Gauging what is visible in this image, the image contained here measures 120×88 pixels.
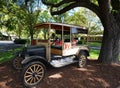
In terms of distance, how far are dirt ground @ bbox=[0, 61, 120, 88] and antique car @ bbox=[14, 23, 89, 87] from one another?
0.40 meters

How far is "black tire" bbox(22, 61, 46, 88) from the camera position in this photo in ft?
18.0

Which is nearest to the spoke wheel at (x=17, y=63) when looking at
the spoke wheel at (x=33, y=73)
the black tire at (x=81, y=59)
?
the spoke wheel at (x=33, y=73)

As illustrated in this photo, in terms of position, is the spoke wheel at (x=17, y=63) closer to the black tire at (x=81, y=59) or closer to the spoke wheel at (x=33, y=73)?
the spoke wheel at (x=33, y=73)

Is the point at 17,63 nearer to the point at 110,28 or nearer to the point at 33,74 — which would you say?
the point at 33,74

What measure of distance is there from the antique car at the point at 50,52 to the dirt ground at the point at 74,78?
0.40 m

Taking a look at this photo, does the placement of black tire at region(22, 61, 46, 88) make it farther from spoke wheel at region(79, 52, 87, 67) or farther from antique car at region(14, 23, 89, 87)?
spoke wheel at region(79, 52, 87, 67)

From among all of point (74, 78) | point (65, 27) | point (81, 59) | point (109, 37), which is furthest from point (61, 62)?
point (109, 37)

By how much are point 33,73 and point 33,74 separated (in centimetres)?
4

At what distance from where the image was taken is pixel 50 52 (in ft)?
22.3

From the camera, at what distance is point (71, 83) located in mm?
6152

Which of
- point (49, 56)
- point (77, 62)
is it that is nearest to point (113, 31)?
point (77, 62)

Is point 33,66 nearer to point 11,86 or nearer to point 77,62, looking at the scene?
point 11,86

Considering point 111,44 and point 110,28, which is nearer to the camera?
point 110,28

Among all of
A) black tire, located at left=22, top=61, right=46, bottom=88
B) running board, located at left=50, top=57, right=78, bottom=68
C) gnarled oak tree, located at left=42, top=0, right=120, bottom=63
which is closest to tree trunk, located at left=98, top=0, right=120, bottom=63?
gnarled oak tree, located at left=42, top=0, right=120, bottom=63
